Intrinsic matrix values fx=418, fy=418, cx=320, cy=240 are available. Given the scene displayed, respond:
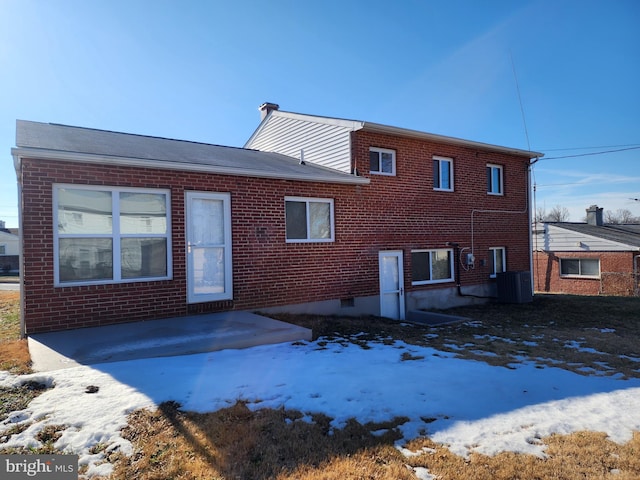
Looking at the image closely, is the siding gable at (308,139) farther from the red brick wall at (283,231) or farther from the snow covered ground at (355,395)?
the snow covered ground at (355,395)

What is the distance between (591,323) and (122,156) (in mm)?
11787

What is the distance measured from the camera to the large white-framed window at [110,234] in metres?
7.08

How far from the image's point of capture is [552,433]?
3885 millimetres

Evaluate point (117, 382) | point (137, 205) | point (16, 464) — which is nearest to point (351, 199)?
point (137, 205)

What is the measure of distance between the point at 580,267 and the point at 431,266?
1768 centimetres

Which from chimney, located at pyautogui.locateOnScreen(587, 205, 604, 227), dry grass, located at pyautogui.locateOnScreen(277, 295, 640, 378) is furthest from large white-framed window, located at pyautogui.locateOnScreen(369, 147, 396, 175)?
chimney, located at pyautogui.locateOnScreen(587, 205, 604, 227)

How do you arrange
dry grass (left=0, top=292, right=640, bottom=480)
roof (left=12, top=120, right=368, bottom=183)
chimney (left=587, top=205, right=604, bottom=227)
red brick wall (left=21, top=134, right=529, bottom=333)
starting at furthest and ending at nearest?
chimney (left=587, top=205, right=604, bottom=227) < roof (left=12, top=120, right=368, bottom=183) < red brick wall (left=21, top=134, right=529, bottom=333) < dry grass (left=0, top=292, right=640, bottom=480)

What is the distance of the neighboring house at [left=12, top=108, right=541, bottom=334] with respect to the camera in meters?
7.06

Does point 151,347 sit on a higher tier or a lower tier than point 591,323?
higher

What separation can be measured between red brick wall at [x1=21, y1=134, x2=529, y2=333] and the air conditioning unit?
2.02 feet

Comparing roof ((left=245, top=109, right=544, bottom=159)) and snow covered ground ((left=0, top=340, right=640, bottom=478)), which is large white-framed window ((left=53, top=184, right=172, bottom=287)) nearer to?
snow covered ground ((left=0, top=340, right=640, bottom=478))

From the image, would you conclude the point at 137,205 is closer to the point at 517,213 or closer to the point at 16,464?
the point at 16,464

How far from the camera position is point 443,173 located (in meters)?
13.6

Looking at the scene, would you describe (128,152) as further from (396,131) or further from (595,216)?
(595,216)
